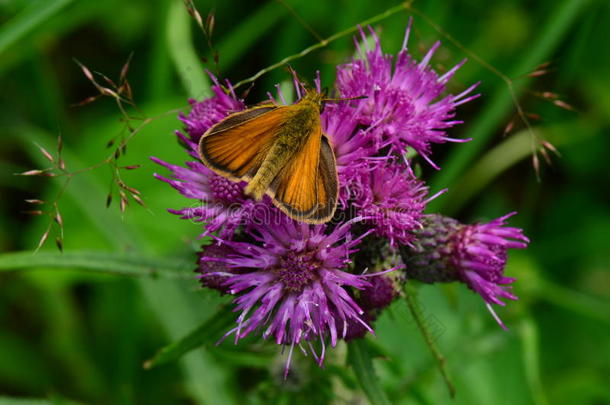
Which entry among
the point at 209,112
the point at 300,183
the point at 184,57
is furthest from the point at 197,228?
the point at 300,183

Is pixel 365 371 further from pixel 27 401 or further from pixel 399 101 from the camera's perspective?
pixel 27 401

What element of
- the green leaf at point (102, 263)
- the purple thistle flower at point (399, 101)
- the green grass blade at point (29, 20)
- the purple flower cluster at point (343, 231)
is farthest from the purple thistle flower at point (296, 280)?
the green grass blade at point (29, 20)

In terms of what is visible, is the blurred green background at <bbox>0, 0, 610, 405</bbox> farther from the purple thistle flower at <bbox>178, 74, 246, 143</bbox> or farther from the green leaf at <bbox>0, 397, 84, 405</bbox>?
the purple thistle flower at <bbox>178, 74, 246, 143</bbox>

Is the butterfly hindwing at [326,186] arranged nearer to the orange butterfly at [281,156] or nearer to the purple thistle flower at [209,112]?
the orange butterfly at [281,156]

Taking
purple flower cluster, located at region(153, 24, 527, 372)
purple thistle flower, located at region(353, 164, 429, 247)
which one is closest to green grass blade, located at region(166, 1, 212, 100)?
purple flower cluster, located at region(153, 24, 527, 372)

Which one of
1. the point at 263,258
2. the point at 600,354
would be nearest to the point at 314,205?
the point at 263,258

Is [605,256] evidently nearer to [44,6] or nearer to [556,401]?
[556,401]
